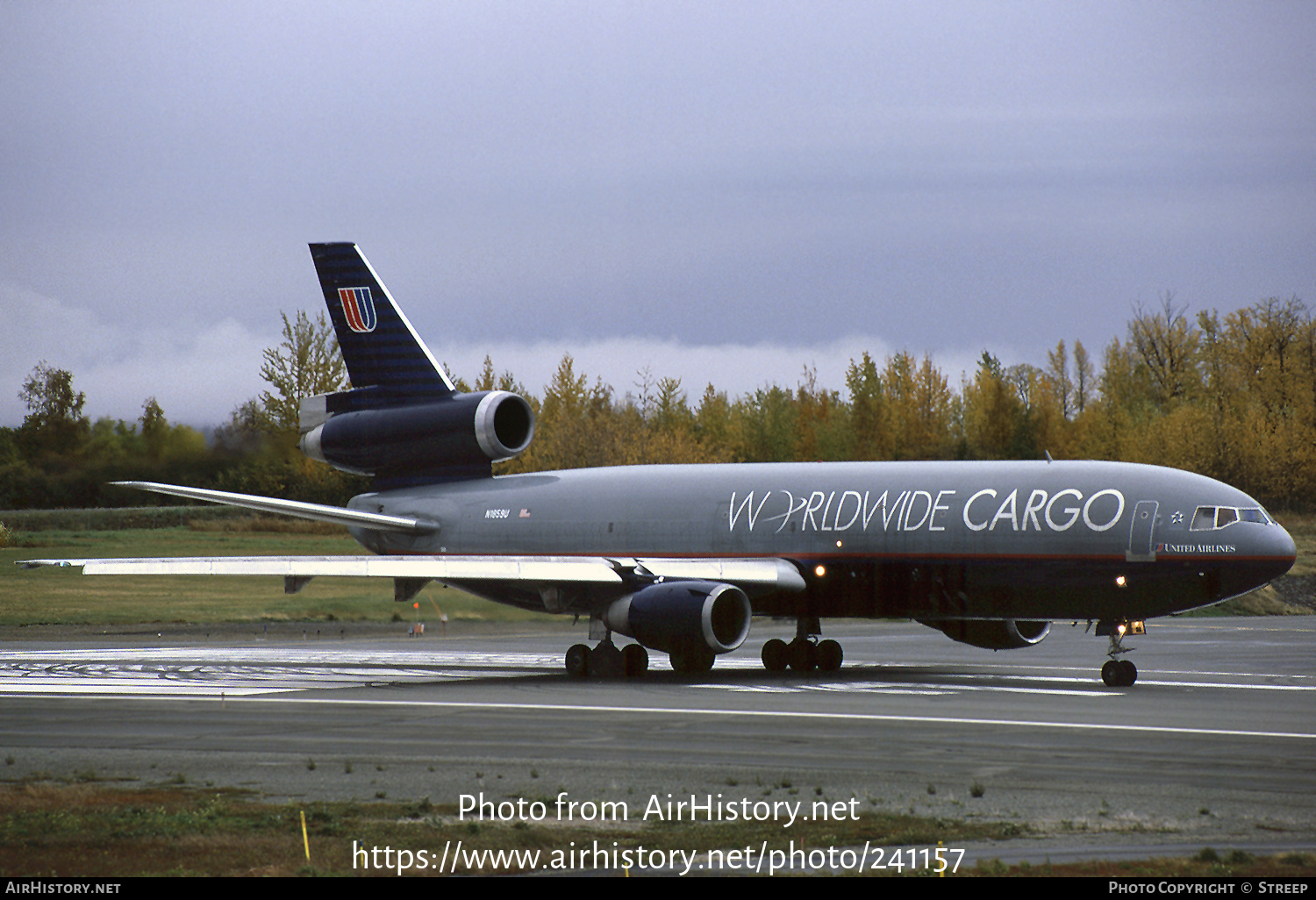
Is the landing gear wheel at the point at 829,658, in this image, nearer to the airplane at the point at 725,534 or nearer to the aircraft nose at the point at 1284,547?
the airplane at the point at 725,534

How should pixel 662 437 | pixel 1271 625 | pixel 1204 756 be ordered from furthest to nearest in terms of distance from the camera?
pixel 662 437, pixel 1271 625, pixel 1204 756

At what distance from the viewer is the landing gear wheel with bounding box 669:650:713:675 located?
94.7 feet

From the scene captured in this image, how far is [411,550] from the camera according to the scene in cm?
3612

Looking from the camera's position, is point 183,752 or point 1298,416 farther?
point 1298,416

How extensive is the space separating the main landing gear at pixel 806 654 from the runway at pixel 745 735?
872mm

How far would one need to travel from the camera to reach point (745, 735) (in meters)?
19.5

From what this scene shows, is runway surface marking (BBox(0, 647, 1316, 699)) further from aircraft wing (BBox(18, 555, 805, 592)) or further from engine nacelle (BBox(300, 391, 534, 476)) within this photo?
engine nacelle (BBox(300, 391, 534, 476))

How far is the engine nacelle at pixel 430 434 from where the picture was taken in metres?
35.4

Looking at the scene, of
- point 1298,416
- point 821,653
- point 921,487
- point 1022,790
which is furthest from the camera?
point 1298,416

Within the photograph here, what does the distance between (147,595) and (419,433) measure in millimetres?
21581

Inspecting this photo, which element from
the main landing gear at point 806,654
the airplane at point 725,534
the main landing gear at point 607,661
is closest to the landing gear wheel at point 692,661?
the airplane at point 725,534

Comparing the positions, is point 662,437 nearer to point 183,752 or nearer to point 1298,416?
point 1298,416

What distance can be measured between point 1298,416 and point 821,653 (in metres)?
62.1
